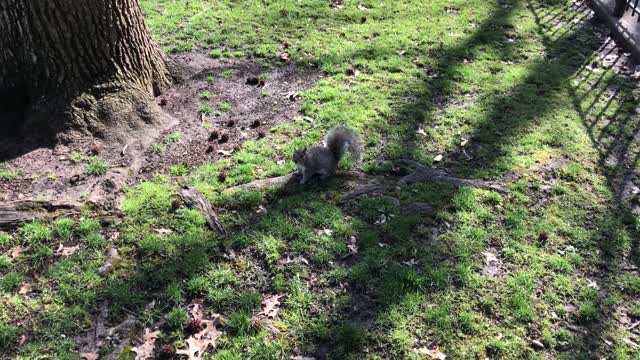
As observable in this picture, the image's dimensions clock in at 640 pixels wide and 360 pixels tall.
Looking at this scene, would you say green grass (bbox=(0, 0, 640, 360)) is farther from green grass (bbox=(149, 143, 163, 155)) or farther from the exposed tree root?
green grass (bbox=(149, 143, 163, 155))

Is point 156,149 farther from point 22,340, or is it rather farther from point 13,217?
point 22,340

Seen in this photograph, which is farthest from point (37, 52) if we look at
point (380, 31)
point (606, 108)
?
point (606, 108)

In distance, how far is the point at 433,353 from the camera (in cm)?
385

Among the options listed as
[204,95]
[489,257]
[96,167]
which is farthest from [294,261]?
[204,95]

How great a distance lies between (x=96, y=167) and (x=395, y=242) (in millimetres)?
2991

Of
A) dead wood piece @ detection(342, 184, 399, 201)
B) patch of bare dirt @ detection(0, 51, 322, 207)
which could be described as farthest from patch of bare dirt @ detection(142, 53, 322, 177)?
dead wood piece @ detection(342, 184, 399, 201)

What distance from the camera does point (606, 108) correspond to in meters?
6.76

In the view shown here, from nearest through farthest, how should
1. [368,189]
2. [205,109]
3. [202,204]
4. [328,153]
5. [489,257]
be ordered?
[489,257]
[202,204]
[328,153]
[368,189]
[205,109]

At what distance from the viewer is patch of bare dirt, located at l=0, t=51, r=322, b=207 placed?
514 cm

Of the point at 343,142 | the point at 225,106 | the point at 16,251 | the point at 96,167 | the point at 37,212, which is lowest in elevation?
the point at 16,251

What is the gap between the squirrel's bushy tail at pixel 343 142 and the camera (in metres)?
5.21

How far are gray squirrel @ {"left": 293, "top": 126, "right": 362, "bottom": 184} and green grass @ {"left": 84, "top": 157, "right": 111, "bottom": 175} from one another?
187 cm

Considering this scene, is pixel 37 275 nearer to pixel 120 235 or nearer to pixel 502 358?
pixel 120 235

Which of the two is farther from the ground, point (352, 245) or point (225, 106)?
point (225, 106)
